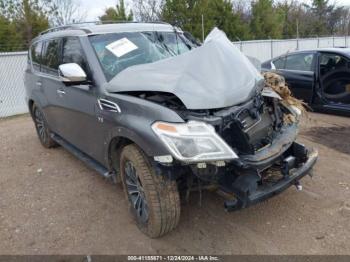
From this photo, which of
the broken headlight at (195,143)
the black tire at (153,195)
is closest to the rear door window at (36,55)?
the black tire at (153,195)

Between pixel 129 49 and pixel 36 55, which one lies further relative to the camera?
pixel 36 55

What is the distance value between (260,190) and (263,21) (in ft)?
75.1

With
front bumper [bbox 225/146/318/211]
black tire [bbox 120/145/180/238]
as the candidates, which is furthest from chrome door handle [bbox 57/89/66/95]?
front bumper [bbox 225/146/318/211]

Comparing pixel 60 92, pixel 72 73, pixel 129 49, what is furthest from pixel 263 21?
pixel 72 73

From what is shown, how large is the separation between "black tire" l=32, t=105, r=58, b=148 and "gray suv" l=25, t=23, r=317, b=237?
180 cm

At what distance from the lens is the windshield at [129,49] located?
3.81 metres

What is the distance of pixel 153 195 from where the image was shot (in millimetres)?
3033

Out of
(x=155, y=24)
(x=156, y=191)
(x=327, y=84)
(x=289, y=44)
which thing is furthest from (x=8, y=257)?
(x=289, y=44)

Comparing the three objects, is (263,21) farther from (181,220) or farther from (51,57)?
(181,220)

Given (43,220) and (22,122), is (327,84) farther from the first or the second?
(22,122)

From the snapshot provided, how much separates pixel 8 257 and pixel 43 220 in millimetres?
640

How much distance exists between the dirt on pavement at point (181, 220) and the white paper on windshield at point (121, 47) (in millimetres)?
1618

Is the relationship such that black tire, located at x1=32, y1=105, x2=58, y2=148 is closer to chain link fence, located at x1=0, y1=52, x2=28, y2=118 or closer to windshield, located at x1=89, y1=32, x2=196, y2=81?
windshield, located at x1=89, y1=32, x2=196, y2=81

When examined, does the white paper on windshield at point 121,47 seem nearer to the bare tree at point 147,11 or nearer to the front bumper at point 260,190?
the front bumper at point 260,190
